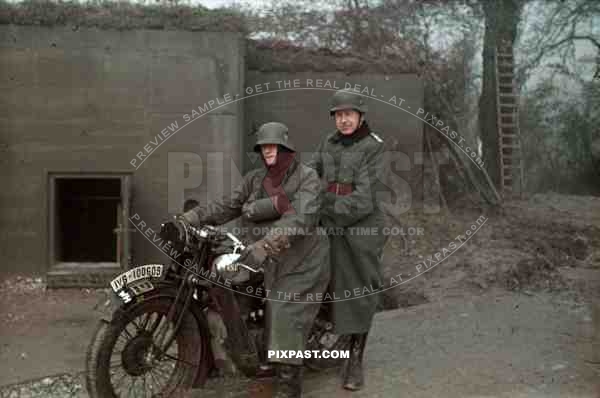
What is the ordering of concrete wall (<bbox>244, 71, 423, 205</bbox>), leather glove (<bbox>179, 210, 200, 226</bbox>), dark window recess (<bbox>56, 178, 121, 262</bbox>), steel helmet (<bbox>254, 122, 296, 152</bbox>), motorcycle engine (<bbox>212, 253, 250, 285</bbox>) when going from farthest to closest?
1. dark window recess (<bbox>56, 178, 121, 262</bbox>)
2. concrete wall (<bbox>244, 71, 423, 205</bbox>)
3. leather glove (<bbox>179, 210, 200, 226</bbox>)
4. steel helmet (<bbox>254, 122, 296, 152</bbox>)
5. motorcycle engine (<bbox>212, 253, 250, 285</bbox>)

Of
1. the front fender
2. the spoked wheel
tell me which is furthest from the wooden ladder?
the spoked wheel

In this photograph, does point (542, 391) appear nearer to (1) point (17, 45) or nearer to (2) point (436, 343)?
(2) point (436, 343)

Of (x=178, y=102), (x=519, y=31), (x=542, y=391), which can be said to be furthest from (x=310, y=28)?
(x=542, y=391)

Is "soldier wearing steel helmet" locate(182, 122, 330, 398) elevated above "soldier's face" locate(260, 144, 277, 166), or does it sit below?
below

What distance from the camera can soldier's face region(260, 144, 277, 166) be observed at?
3311mm

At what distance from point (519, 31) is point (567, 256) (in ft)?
14.4

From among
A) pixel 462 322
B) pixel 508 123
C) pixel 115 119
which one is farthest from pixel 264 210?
pixel 508 123

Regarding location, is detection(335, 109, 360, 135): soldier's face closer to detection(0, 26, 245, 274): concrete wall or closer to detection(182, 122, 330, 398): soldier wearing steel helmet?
detection(182, 122, 330, 398): soldier wearing steel helmet

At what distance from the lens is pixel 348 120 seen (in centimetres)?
372

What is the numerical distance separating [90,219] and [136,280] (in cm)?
548

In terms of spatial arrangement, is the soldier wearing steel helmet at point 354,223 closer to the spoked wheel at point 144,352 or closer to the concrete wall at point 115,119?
the spoked wheel at point 144,352

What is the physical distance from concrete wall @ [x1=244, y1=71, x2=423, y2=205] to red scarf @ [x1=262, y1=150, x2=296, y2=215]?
3.68 metres

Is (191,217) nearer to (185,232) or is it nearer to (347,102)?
(185,232)

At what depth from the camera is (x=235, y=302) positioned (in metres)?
3.34
